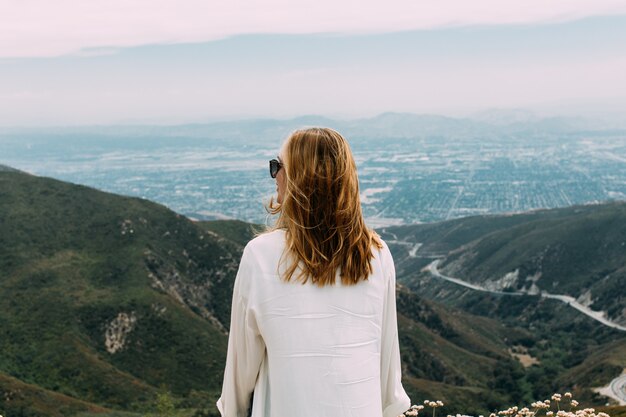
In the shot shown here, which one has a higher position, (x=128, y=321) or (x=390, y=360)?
(x=390, y=360)

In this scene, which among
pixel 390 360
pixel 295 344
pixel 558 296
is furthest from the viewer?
pixel 558 296

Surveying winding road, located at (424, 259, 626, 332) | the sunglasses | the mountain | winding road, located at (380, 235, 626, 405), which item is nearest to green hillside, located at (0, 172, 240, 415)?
winding road, located at (380, 235, 626, 405)

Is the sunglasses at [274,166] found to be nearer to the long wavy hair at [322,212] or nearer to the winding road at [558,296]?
the long wavy hair at [322,212]

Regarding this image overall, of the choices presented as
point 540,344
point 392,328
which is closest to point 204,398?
point 392,328

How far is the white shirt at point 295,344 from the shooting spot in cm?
407

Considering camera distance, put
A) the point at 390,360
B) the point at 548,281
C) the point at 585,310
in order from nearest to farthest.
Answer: the point at 390,360 < the point at 585,310 < the point at 548,281

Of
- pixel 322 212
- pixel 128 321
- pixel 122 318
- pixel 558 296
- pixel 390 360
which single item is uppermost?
pixel 322 212

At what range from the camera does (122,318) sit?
2399 inches

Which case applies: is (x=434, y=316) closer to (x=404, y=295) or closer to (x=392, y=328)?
(x=404, y=295)

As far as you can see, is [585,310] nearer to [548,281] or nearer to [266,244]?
[548,281]

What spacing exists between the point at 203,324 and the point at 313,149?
199 ft

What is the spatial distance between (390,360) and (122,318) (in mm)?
59330

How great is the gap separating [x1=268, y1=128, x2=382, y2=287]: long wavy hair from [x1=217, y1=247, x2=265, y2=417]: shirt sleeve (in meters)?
0.24

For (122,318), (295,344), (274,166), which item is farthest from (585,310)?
(295,344)
